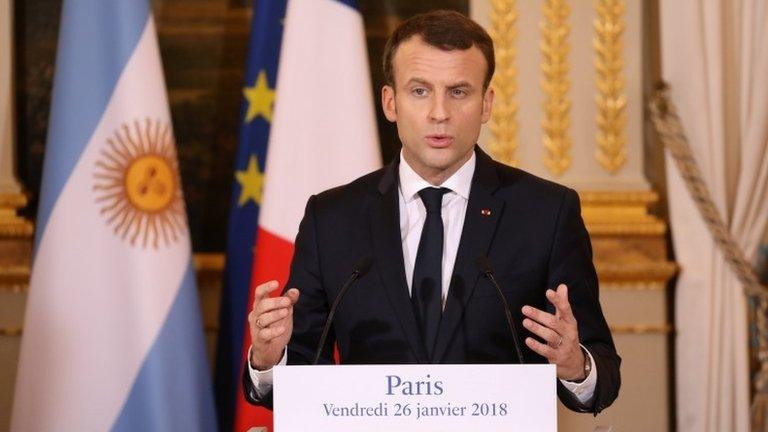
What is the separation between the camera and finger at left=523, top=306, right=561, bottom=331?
2303 mm

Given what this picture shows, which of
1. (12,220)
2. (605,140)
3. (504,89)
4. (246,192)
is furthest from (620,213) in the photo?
(12,220)

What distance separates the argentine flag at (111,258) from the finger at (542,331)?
2.31 metres

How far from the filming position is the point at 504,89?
487cm

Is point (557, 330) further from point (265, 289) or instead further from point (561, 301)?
point (265, 289)

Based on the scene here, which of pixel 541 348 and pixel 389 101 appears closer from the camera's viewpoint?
pixel 541 348

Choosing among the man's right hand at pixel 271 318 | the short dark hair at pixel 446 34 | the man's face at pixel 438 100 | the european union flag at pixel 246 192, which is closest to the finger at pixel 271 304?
the man's right hand at pixel 271 318

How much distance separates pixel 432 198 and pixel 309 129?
179 centimetres

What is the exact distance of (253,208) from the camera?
486 centimetres

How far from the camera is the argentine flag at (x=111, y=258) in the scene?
4273 millimetres

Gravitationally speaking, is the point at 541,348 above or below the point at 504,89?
below

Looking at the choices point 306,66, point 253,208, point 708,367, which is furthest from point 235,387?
point 708,367

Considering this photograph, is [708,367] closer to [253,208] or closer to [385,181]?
[253,208]

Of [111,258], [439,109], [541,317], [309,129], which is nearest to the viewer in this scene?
[541,317]

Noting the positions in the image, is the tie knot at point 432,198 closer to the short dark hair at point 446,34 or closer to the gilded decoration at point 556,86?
the short dark hair at point 446,34
